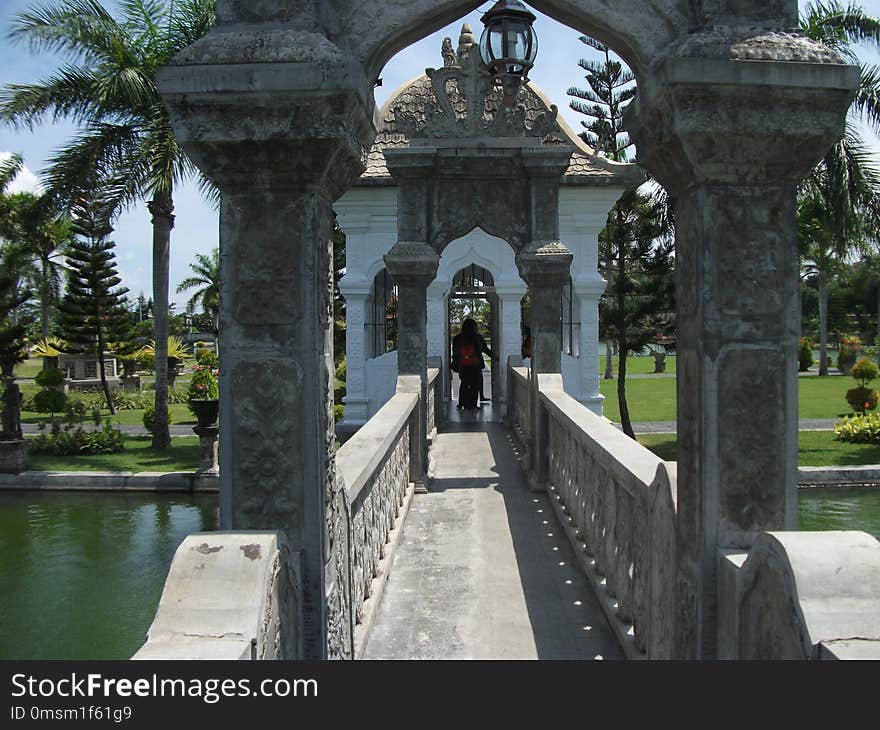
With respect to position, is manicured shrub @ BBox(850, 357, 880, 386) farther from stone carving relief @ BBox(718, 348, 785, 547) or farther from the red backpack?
stone carving relief @ BBox(718, 348, 785, 547)

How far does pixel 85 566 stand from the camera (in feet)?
31.7

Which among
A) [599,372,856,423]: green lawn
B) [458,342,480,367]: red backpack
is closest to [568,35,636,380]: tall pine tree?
[599,372,856,423]: green lawn

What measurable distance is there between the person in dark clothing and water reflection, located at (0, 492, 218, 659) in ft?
15.4

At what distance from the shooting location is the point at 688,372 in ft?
9.58

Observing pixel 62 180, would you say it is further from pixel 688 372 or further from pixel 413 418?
pixel 688 372

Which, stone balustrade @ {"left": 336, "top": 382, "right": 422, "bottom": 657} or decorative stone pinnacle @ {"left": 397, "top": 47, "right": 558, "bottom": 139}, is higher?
decorative stone pinnacle @ {"left": 397, "top": 47, "right": 558, "bottom": 139}

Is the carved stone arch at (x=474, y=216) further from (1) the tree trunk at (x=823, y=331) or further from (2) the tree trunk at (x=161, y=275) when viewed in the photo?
(1) the tree trunk at (x=823, y=331)

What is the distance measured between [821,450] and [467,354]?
25.3 ft

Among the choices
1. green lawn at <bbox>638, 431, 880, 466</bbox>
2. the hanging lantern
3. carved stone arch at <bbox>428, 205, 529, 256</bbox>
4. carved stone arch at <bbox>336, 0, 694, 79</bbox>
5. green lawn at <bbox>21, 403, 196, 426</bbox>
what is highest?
the hanging lantern

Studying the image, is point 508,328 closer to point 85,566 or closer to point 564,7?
point 85,566

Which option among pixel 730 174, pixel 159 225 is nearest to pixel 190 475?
pixel 159 225

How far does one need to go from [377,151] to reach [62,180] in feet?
21.4

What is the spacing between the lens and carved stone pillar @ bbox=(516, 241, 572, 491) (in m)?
7.94
